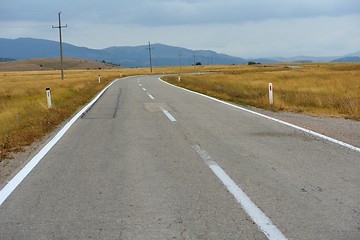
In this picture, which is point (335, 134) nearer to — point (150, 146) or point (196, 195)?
point (150, 146)

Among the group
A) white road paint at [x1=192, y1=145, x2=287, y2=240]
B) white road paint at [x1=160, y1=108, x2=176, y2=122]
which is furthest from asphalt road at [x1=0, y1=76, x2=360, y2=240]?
white road paint at [x1=160, y1=108, x2=176, y2=122]

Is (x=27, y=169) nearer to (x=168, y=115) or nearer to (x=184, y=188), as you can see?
(x=184, y=188)

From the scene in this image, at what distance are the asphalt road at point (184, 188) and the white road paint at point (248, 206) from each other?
0.19ft

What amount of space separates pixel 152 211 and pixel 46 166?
2984 millimetres

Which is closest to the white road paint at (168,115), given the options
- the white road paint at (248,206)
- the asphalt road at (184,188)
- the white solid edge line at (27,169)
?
the asphalt road at (184,188)

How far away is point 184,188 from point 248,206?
1.03 meters

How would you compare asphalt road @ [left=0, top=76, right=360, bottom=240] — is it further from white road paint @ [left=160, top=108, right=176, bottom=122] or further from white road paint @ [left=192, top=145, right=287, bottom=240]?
white road paint @ [left=160, top=108, right=176, bottom=122]

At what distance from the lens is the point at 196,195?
193 inches

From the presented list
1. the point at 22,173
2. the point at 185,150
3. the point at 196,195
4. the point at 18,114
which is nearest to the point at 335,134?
the point at 185,150

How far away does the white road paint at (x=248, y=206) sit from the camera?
3795 mm

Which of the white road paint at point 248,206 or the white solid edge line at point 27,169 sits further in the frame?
the white solid edge line at point 27,169

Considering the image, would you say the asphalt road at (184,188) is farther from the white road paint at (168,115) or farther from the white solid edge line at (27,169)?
the white road paint at (168,115)

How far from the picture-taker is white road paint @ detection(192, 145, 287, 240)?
149 inches

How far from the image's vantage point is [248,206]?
450 centimetres
